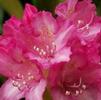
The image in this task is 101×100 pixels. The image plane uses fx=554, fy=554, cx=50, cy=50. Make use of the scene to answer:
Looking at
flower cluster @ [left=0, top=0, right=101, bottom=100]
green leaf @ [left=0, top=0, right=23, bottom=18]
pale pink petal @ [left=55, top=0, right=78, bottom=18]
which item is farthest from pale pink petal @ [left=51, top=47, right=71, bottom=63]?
green leaf @ [left=0, top=0, right=23, bottom=18]

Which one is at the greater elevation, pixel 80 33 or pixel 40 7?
pixel 80 33

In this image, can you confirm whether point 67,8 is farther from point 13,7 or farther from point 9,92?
point 13,7

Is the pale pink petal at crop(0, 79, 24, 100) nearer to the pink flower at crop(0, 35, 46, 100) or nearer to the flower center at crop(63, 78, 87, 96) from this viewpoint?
the pink flower at crop(0, 35, 46, 100)

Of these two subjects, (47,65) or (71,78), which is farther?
(71,78)

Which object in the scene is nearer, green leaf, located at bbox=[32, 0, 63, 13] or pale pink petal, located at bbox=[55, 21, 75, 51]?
pale pink petal, located at bbox=[55, 21, 75, 51]

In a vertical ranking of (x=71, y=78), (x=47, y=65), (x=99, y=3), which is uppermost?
(x=47, y=65)

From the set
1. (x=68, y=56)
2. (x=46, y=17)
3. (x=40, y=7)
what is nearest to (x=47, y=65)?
(x=68, y=56)

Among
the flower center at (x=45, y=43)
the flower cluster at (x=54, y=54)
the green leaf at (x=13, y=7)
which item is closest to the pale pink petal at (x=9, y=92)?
the flower cluster at (x=54, y=54)

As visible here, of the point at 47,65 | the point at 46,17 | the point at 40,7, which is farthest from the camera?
the point at 40,7

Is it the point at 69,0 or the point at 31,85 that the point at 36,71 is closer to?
the point at 31,85
